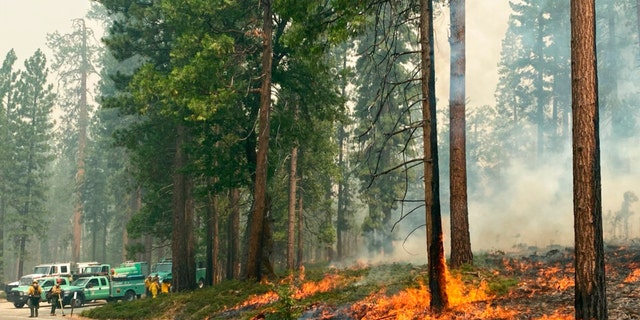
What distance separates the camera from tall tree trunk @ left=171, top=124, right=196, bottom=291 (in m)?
26.8

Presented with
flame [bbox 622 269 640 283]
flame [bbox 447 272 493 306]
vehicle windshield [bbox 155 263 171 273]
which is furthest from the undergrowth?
vehicle windshield [bbox 155 263 171 273]

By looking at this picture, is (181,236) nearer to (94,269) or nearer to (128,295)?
(128,295)

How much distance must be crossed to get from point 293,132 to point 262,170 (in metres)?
3.84

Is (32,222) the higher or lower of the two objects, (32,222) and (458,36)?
the lower

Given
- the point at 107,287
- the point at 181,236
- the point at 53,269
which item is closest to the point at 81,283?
the point at 107,287

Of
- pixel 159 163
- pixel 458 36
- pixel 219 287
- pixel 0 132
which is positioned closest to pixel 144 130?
pixel 159 163

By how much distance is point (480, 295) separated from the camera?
13.0 m

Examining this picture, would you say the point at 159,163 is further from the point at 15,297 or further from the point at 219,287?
the point at 15,297

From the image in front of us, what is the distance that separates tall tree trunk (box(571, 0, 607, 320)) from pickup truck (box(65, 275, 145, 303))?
29.4 m

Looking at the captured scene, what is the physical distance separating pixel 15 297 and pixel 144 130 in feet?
49.3

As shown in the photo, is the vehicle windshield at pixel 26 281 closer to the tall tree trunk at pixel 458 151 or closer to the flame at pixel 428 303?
the flame at pixel 428 303

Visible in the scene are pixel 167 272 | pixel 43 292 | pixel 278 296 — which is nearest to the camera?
pixel 278 296

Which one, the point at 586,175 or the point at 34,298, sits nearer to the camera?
the point at 586,175

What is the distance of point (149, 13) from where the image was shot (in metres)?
25.6
